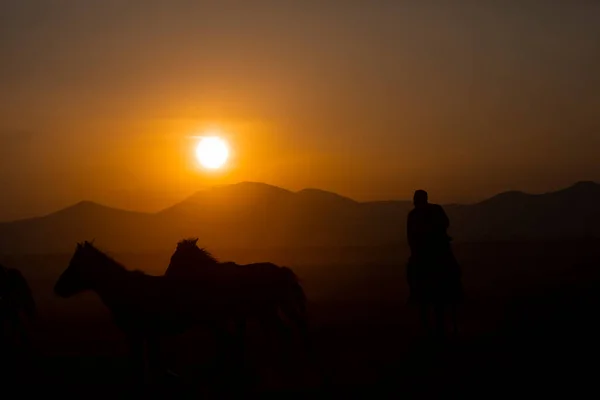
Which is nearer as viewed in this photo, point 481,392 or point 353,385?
point 481,392

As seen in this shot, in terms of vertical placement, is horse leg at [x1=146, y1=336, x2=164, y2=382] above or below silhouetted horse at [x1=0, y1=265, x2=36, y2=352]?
below

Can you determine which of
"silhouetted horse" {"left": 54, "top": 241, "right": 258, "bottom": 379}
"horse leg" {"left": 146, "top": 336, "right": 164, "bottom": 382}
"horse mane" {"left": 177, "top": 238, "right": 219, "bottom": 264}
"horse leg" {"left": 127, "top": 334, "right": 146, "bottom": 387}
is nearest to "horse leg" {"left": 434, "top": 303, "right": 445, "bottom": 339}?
"silhouetted horse" {"left": 54, "top": 241, "right": 258, "bottom": 379}

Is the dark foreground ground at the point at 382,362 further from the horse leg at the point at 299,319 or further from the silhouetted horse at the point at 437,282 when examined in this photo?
the silhouetted horse at the point at 437,282

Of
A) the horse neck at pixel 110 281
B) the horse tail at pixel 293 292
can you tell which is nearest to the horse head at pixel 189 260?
the horse neck at pixel 110 281

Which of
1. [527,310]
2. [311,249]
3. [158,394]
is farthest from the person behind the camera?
[311,249]

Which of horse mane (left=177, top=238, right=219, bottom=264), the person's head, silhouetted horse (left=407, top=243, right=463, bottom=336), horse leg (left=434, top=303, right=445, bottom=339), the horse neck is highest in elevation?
the person's head

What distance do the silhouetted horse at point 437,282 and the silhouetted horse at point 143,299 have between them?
14.6 feet

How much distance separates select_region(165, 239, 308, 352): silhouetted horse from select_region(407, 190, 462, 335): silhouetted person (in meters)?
3.62

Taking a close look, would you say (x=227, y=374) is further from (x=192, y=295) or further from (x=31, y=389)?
(x=31, y=389)

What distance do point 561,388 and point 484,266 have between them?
6162 centimetres

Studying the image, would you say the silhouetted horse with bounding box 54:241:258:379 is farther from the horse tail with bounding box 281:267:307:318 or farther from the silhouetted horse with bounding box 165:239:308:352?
the horse tail with bounding box 281:267:307:318

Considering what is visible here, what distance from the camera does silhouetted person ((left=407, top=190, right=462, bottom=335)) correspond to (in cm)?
1595

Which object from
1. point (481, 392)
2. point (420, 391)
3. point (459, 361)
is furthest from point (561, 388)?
point (459, 361)

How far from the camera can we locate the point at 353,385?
1254 cm
